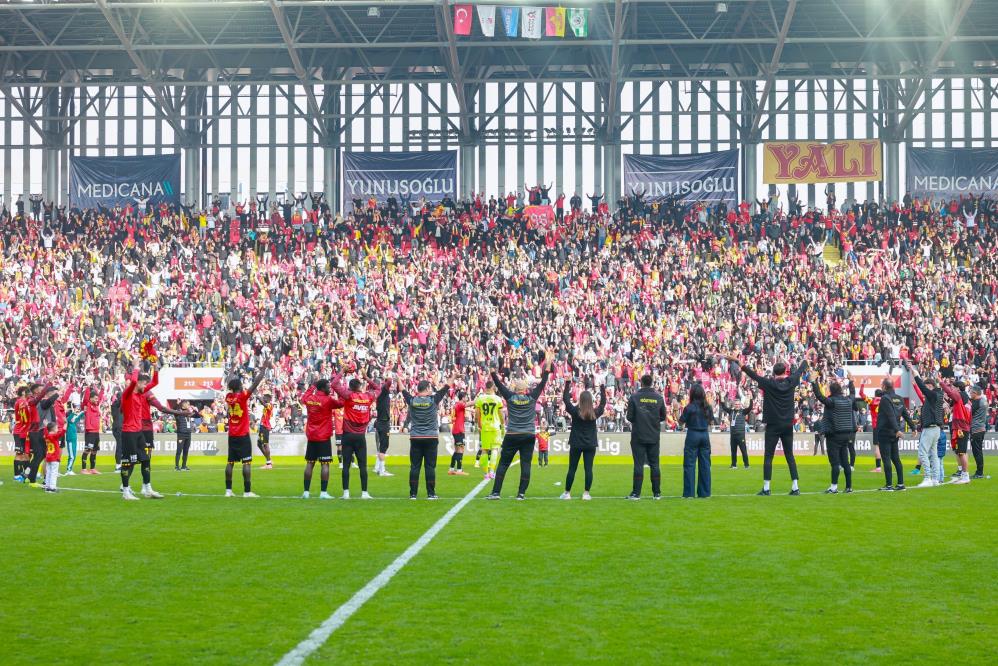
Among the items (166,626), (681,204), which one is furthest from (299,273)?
(166,626)

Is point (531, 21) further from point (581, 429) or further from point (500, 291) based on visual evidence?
point (581, 429)

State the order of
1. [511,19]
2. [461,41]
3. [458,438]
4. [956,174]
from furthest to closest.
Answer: [956,174] < [461,41] < [511,19] < [458,438]

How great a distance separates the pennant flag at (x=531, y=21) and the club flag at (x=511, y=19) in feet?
0.91

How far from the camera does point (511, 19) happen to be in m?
42.3

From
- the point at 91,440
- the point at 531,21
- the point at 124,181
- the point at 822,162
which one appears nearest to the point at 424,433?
the point at 91,440

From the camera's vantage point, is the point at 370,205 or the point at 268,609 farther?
the point at 370,205

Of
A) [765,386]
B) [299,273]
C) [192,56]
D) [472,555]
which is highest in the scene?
[192,56]

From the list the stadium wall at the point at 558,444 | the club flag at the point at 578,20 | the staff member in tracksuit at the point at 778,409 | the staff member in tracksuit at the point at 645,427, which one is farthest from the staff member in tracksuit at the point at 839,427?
the club flag at the point at 578,20

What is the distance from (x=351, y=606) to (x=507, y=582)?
166 cm

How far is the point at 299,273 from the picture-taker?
49562 millimetres

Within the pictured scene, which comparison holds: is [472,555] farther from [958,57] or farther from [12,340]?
[958,57]

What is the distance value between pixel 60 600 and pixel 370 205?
44586 millimetres

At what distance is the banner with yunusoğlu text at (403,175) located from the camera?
2080 inches

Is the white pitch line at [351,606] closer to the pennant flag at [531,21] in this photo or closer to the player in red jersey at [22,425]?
the player in red jersey at [22,425]
